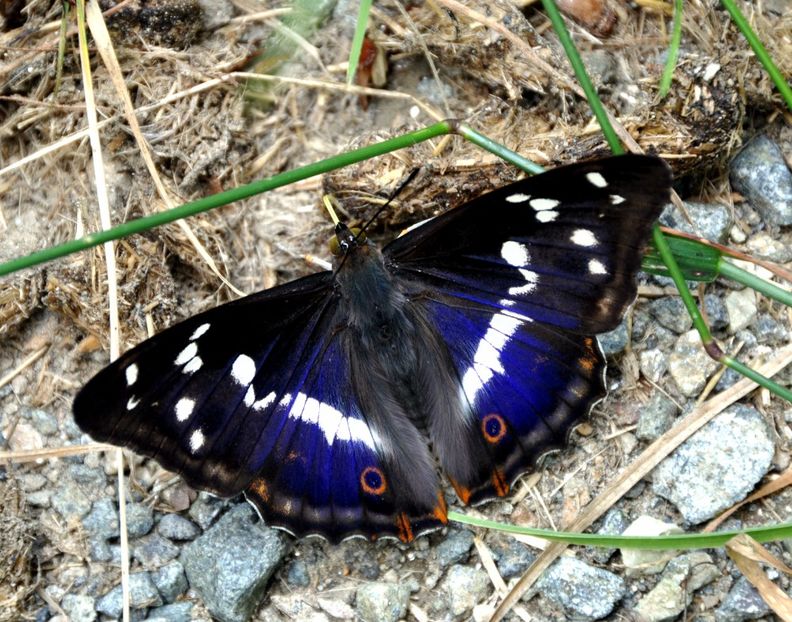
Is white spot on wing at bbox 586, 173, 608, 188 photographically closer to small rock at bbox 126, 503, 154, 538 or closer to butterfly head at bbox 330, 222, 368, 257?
butterfly head at bbox 330, 222, 368, 257

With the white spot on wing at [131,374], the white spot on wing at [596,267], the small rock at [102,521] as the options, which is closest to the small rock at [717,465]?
the white spot on wing at [596,267]

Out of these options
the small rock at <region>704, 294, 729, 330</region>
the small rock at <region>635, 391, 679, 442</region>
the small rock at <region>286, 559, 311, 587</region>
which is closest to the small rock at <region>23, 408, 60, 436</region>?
the small rock at <region>286, 559, 311, 587</region>

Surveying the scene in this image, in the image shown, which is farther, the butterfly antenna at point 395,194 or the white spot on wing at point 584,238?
the butterfly antenna at point 395,194

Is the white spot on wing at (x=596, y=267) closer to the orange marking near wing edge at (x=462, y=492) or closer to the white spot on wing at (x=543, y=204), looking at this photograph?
the white spot on wing at (x=543, y=204)

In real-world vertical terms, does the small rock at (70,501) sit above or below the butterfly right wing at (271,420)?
below

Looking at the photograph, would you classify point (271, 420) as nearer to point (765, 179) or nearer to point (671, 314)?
point (671, 314)

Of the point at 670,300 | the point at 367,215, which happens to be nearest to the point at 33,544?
the point at 367,215

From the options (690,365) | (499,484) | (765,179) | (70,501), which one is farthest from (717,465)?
(70,501)
